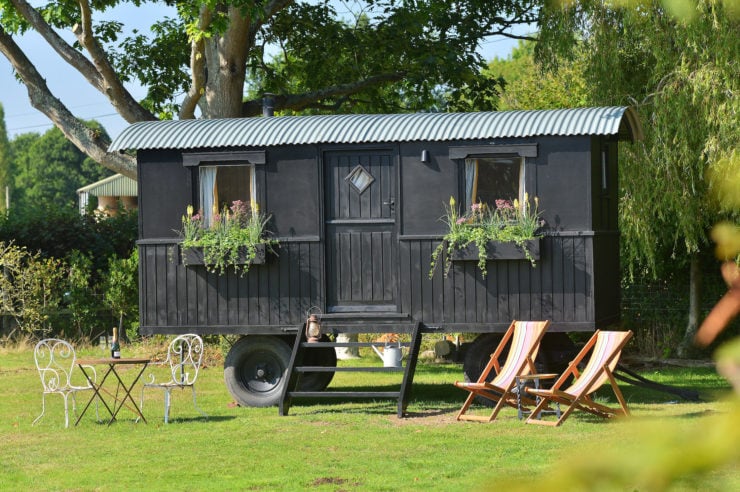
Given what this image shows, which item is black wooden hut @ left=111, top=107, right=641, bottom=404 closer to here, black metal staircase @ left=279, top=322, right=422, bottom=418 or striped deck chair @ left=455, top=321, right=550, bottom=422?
black metal staircase @ left=279, top=322, right=422, bottom=418

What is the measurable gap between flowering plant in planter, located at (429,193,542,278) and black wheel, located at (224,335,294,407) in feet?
6.54

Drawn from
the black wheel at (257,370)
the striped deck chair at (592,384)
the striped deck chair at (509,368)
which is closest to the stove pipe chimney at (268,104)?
the black wheel at (257,370)

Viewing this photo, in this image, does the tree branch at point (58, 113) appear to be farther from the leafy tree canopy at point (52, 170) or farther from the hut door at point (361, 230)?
the leafy tree canopy at point (52, 170)

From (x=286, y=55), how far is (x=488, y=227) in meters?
10.1

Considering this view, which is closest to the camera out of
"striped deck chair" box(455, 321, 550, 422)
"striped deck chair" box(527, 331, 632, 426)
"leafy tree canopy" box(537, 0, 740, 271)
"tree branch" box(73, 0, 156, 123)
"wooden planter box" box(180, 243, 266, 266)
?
"striped deck chair" box(527, 331, 632, 426)

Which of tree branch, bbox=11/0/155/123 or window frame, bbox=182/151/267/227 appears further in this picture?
tree branch, bbox=11/0/155/123

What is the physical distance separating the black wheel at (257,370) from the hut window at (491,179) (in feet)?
8.99

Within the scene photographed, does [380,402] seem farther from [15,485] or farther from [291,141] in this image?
→ [15,485]

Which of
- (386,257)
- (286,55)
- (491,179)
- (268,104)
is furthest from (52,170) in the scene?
(491,179)

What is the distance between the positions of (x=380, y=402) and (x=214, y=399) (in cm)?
207

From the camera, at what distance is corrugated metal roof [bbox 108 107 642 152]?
39.8 feet

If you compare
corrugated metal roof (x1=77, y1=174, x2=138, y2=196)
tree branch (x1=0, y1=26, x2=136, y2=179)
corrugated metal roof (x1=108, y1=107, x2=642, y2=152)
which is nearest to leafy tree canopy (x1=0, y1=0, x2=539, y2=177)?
tree branch (x1=0, y1=26, x2=136, y2=179)

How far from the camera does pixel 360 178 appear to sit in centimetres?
1273

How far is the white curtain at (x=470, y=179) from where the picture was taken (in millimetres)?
12375
